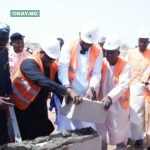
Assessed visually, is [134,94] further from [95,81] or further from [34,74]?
[34,74]

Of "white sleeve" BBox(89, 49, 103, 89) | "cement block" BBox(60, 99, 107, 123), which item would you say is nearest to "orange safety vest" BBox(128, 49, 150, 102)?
"white sleeve" BBox(89, 49, 103, 89)

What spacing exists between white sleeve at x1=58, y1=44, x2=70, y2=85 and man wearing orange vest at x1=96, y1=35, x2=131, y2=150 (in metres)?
0.60

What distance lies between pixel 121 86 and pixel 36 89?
1.52m

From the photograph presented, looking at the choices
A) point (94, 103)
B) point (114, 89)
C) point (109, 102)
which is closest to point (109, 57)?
point (114, 89)

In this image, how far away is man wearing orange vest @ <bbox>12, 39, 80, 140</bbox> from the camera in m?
5.23

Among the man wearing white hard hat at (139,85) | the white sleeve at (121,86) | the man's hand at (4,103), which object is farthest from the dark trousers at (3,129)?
the man wearing white hard hat at (139,85)

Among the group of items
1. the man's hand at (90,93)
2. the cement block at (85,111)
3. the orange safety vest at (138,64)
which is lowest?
the cement block at (85,111)

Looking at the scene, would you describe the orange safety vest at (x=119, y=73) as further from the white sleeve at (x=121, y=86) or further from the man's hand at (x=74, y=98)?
the man's hand at (x=74, y=98)

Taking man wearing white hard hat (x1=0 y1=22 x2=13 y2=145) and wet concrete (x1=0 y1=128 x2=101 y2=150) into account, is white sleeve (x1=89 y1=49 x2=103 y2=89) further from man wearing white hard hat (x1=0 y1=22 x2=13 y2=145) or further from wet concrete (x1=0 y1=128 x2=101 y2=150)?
man wearing white hard hat (x1=0 y1=22 x2=13 y2=145)

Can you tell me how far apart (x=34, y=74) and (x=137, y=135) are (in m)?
3.43

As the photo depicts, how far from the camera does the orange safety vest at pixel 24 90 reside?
17.7ft

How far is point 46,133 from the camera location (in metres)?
5.78

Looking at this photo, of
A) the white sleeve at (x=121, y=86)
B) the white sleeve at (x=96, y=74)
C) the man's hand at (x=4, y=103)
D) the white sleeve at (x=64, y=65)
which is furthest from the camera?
the white sleeve at (x=121, y=86)

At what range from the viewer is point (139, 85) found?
8.20 metres
